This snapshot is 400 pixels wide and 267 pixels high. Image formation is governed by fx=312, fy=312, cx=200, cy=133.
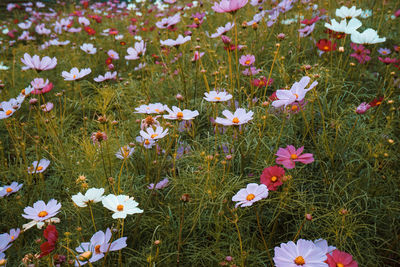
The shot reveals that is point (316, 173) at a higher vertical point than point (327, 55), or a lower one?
lower

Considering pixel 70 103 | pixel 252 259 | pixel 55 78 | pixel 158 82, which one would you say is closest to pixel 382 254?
pixel 252 259

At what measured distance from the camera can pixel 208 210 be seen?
0.99 meters

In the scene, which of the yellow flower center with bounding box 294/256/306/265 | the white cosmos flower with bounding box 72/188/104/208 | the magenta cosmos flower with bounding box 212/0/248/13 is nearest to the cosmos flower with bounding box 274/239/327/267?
the yellow flower center with bounding box 294/256/306/265

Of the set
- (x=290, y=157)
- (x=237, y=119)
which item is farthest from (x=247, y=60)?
(x=290, y=157)

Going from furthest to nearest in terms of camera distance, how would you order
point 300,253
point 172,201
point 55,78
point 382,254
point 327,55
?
point 55,78 < point 327,55 < point 172,201 < point 382,254 < point 300,253

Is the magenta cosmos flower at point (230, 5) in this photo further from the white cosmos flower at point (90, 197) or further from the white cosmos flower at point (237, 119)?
Result: the white cosmos flower at point (90, 197)

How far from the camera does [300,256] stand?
653mm

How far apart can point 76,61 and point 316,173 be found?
1.85 m

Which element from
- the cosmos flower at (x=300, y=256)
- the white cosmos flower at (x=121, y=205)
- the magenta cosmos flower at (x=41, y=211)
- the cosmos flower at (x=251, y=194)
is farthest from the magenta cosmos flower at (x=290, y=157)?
the magenta cosmos flower at (x=41, y=211)

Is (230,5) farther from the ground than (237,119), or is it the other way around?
(230,5)

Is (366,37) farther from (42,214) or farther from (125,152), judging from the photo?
(42,214)

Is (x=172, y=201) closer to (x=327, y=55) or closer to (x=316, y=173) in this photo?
(x=316, y=173)

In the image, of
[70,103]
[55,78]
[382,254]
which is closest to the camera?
[382,254]

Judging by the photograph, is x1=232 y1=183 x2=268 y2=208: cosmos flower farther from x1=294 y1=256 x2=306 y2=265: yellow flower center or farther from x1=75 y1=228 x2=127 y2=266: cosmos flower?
x1=75 y1=228 x2=127 y2=266: cosmos flower
